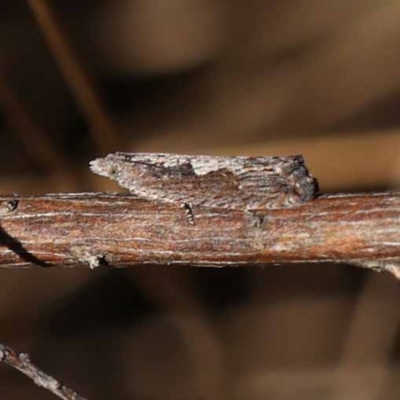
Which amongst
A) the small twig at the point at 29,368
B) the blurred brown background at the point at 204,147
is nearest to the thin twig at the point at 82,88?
the blurred brown background at the point at 204,147

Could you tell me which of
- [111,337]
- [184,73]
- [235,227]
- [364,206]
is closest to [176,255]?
[235,227]

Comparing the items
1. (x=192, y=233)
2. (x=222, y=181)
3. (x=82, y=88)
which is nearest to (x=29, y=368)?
(x=192, y=233)

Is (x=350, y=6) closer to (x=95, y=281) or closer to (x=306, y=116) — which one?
(x=306, y=116)

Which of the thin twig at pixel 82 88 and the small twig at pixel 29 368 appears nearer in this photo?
the small twig at pixel 29 368

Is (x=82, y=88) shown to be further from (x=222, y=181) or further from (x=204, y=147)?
(x=222, y=181)

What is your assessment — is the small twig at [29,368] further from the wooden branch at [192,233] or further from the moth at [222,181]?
the moth at [222,181]
